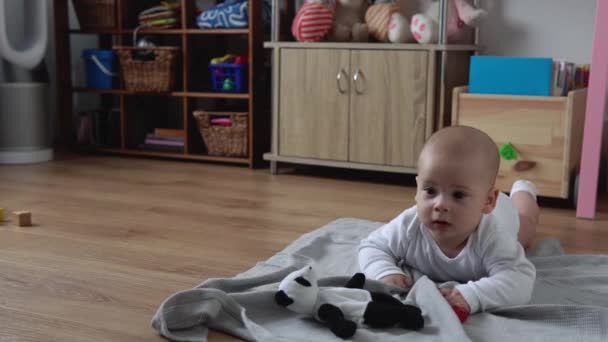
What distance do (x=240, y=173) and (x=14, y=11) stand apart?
142 centimetres

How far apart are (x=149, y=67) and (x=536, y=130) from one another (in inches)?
68.4

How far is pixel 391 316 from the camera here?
120 cm

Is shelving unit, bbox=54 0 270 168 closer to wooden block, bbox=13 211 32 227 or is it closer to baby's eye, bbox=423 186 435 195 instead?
wooden block, bbox=13 211 32 227

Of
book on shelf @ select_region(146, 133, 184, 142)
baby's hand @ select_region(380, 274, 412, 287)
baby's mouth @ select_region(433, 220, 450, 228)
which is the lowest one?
baby's hand @ select_region(380, 274, 412, 287)

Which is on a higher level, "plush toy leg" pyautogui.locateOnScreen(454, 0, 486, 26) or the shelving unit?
"plush toy leg" pyautogui.locateOnScreen(454, 0, 486, 26)

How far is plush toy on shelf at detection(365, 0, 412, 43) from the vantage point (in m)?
2.70

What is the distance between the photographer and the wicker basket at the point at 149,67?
3125 millimetres

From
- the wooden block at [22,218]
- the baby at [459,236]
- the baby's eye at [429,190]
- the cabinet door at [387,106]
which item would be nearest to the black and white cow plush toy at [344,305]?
the baby at [459,236]

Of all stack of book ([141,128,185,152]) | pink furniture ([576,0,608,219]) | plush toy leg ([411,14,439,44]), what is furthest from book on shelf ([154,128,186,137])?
pink furniture ([576,0,608,219])

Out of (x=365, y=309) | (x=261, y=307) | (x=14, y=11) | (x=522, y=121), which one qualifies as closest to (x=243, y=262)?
(x=261, y=307)

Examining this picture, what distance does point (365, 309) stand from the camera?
1223 mm

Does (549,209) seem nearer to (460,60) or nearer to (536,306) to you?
(460,60)

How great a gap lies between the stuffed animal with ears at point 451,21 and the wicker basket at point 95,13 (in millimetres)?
1483

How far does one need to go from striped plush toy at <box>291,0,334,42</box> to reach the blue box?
67 cm
